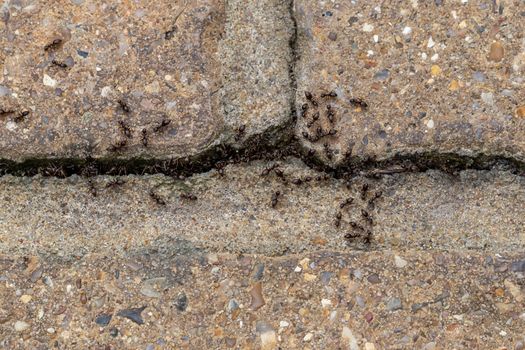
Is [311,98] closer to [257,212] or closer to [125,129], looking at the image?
Result: [257,212]

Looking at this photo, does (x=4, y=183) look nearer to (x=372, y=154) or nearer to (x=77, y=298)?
(x=77, y=298)

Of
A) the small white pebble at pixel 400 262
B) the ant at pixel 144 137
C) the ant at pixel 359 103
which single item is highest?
the ant at pixel 359 103

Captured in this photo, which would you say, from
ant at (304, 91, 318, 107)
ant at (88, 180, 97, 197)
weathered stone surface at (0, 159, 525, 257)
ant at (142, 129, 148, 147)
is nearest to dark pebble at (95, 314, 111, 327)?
weathered stone surface at (0, 159, 525, 257)

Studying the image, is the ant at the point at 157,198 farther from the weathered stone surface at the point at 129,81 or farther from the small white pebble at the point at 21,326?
the small white pebble at the point at 21,326

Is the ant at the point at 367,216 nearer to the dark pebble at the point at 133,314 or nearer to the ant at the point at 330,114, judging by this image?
the ant at the point at 330,114

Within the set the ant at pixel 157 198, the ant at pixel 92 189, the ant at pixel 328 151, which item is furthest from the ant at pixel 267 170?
the ant at pixel 92 189

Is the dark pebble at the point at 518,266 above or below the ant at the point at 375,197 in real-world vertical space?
below

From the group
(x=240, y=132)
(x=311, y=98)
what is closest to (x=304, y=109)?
(x=311, y=98)
